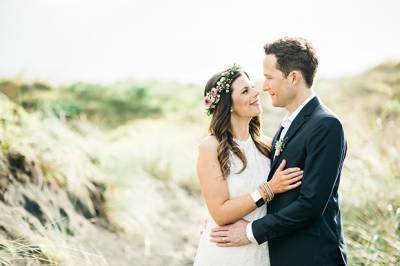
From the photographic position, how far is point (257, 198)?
3816 mm

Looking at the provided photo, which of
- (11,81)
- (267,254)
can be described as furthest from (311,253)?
(11,81)

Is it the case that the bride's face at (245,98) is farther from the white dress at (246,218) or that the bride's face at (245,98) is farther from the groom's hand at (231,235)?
the groom's hand at (231,235)

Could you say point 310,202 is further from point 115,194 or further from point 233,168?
point 115,194

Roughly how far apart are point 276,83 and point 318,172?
2.45 ft

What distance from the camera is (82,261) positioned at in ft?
17.5

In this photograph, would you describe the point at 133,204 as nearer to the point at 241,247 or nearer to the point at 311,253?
the point at 241,247

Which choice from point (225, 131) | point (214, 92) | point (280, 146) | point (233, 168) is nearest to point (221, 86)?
point (214, 92)

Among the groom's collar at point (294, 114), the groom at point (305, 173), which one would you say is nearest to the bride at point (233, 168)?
the groom at point (305, 173)

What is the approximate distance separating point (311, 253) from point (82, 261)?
2635 mm

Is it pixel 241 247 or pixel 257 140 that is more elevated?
pixel 257 140

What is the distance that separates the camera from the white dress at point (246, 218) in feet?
13.0

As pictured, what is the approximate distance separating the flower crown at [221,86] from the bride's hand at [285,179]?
89cm

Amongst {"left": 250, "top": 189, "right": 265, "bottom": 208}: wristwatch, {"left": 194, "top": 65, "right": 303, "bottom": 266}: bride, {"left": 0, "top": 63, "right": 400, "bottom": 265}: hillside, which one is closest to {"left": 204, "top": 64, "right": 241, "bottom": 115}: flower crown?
{"left": 194, "top": 65, "right": 303, "bottom": 266}: bride

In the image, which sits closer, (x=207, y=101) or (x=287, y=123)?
(x=287, y=123)
